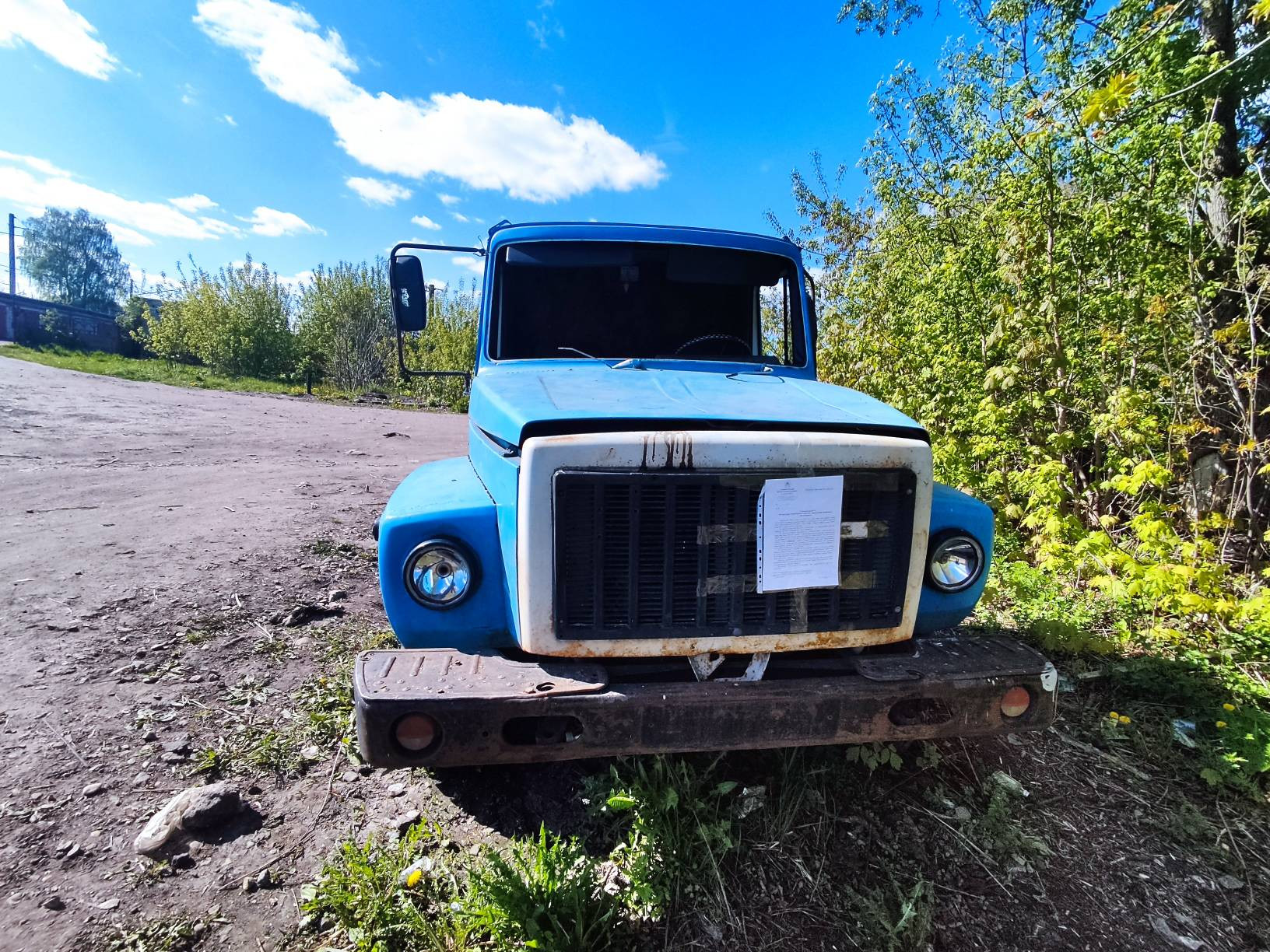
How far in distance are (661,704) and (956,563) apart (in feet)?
4.57

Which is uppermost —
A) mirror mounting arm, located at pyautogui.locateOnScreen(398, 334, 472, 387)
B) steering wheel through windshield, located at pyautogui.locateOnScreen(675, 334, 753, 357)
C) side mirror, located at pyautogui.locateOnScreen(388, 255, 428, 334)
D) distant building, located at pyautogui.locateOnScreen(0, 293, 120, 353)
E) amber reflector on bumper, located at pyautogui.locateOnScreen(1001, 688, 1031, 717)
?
distant building, located at pyautogui.locateOnScreen(0, 293, 120, 353)

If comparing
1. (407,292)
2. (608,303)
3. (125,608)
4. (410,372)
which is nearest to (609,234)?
(608,303)

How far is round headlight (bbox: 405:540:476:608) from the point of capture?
233 centimetres

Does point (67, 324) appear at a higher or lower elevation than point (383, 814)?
higher

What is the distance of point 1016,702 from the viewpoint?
89.9 inches

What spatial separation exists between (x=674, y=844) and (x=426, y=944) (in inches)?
33.4

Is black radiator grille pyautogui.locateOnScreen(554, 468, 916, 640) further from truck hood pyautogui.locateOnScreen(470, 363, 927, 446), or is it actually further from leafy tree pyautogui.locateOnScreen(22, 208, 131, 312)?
leafy tree pyautogui.locateOnScreen(22, 208, 131, 312)

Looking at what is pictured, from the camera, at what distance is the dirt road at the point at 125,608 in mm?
2211

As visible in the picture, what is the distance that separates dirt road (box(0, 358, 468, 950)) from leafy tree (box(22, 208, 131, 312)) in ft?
253

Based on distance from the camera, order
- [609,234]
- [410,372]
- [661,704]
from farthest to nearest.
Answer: [410,372] → [609,234] → [661,704]

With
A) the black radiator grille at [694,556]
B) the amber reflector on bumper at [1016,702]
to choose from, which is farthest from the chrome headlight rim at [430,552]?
the amber reflector on bumper at [1016,702]

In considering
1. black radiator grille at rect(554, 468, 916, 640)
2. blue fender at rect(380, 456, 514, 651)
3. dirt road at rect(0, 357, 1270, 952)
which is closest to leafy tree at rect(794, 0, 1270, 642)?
dirt road at rect(0, 357, 1270, 952)

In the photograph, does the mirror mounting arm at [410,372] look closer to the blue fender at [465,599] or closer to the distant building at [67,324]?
the blue fender at [465,599]

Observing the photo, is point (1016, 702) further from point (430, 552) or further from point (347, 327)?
point (347, 327)
